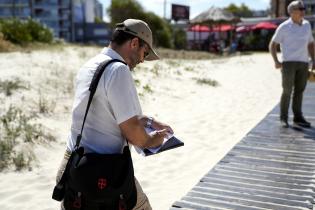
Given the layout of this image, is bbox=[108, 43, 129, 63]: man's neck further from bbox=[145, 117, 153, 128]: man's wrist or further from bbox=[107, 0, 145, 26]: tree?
bbox=[107, 0, 145, 26]: tree

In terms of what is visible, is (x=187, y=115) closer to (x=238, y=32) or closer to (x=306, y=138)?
(x=306, y=138)

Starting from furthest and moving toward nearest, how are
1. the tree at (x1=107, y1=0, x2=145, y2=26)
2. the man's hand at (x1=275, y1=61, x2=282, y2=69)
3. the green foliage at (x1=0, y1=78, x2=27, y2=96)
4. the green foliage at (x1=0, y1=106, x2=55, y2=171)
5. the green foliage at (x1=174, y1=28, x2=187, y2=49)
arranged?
1. the tree at (x1=107, y1=0, x2=145, y2=26)
2. the green foliage at (x1=174, y1=28, x2=187, y2=49)
3. the green foliage at (x1=0, y1=78, x2=27, y2=96)
4. the man's hand at (x1=275, y1=61, x2=282, y2=69)
5. the green foliage at (x1=0, y1=106, x2=55, y2=171)

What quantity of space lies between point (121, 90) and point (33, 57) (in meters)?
10.4

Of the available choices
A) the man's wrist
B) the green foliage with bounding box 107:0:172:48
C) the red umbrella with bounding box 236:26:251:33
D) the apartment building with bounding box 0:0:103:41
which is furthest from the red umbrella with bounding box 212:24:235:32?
the apartment building with bounding box 0:0:103:41

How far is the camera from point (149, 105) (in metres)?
8.74

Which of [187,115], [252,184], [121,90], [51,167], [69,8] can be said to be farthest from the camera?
[69,8]

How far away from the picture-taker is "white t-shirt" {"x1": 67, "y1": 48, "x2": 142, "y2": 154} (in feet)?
6.87

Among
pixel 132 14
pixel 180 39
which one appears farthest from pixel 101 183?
pixel 132 14

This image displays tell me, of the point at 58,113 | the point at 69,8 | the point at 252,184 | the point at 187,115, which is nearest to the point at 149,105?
the point at 187,115

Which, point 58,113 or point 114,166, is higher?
point 114,166

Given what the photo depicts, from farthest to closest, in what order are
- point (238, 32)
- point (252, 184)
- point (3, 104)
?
1. point (238, 32)
2. point (3, 104)
3. point (252, 184)

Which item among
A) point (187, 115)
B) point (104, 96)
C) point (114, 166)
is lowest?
point (187, 115)

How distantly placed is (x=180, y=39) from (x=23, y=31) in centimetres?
2360

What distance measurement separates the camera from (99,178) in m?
2.15
